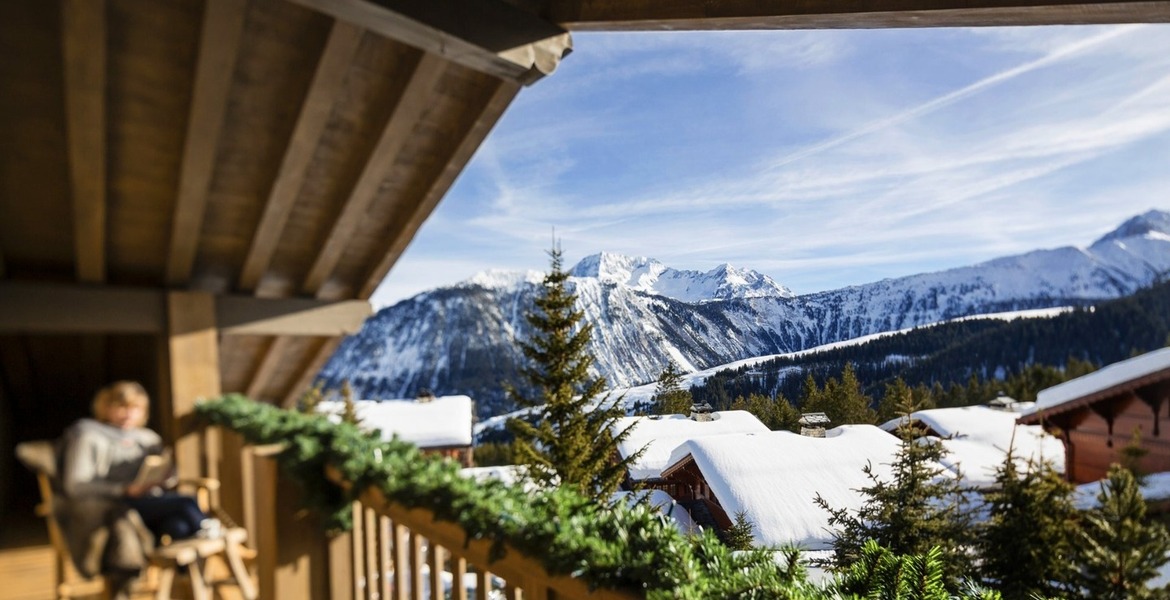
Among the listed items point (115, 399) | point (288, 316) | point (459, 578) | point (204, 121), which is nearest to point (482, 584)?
point (459, 578)

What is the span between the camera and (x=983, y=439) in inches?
86.0

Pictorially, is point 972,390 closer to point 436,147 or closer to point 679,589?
point 679,589

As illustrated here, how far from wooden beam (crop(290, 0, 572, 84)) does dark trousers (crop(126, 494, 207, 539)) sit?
1.96 metres

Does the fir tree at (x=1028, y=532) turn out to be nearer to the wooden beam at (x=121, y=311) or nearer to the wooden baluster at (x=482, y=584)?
the wooden baluster at (x=482, y=584)

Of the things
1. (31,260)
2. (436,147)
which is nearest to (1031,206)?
(436,147)

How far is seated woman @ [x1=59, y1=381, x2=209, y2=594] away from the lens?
2.10 meters

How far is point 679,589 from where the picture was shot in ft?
3.29

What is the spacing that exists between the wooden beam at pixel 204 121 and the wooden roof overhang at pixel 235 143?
0.04 ft

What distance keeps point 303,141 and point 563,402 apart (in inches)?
101

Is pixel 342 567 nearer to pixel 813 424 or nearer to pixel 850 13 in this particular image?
pixel 813 424

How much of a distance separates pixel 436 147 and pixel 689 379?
7.97 ft

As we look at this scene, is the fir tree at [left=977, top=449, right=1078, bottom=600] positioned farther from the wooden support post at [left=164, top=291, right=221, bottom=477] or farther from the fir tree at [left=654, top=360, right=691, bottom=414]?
the wooden support post at [left=164, top=291, right=221, bottom=477]

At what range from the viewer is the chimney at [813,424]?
192cm

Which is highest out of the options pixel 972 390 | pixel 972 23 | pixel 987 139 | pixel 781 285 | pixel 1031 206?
pixel 972 23
